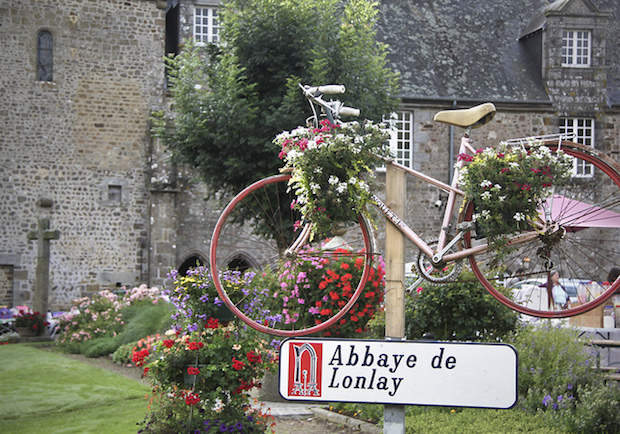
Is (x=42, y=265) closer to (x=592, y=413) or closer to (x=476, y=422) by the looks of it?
(x=476, y=422)

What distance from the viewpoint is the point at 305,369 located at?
331 centimetres

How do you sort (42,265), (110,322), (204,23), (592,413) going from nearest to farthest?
(592,413) → (110,322) → (42,265) → (204,23)

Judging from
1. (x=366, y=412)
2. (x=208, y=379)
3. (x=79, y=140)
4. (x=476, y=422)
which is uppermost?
(x=79, y=140)

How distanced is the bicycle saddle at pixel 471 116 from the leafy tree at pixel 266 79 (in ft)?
24.2

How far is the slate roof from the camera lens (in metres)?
20.0

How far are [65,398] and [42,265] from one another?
316 inches

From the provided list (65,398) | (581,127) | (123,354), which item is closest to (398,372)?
(65,398)

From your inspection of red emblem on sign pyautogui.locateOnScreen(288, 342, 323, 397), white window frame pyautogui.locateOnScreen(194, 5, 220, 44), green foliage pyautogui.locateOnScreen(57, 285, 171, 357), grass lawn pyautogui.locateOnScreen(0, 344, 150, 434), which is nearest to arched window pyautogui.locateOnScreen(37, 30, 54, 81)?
white window frame pyautogui.locateOnScreen(194, 5, 220, 44)

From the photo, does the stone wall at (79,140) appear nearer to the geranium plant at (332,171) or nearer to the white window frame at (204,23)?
the white window frame at (204,23)

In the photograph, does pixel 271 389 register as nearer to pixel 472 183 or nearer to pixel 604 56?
pixel 472 183

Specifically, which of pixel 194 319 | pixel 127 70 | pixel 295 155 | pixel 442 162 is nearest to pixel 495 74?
pixel 442 162

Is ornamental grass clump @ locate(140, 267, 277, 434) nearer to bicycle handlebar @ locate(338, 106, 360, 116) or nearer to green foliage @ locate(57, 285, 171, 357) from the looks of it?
bicycle handlebar @ locate(338, 106, 360, 116)

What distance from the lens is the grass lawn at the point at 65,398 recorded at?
7.45 m

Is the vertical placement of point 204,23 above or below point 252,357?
above
